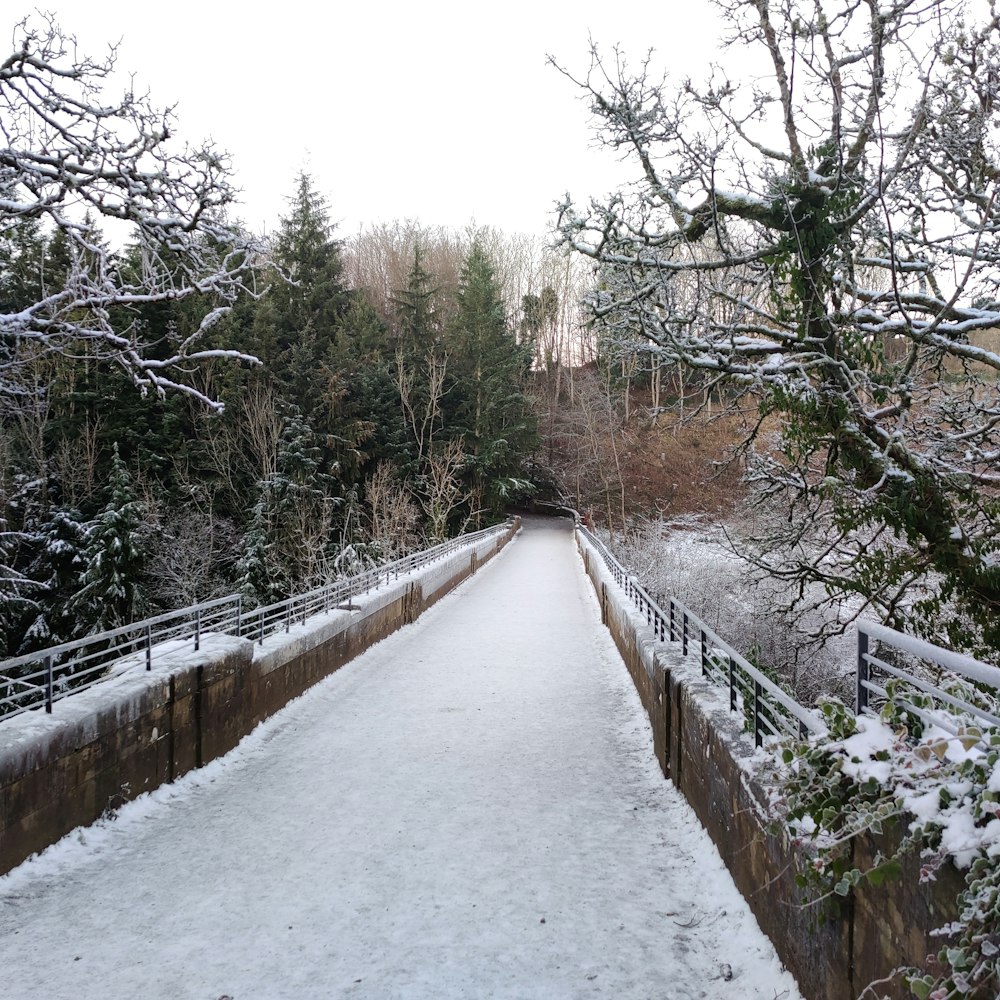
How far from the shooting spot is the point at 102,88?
4.55m

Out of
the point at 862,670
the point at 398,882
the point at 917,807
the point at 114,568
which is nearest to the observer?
the point at 917,807

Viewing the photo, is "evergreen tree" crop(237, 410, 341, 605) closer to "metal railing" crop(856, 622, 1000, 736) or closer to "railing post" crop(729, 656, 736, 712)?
"railing post" crop(729, 656, 736, 712)

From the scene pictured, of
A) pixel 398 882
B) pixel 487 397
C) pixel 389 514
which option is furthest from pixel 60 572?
pixel 398 882

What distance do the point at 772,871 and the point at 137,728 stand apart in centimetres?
475

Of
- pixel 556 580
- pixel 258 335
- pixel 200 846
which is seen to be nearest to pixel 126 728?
pixel 200 846

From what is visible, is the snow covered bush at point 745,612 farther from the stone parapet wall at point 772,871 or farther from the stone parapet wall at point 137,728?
the stone parapet wall at point 137,728

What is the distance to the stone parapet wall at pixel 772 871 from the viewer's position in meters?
2.45

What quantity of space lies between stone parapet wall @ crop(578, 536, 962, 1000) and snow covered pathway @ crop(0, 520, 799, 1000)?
0.21 m

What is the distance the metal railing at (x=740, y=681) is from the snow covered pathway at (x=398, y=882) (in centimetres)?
99

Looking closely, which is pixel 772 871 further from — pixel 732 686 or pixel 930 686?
pixel 930 686

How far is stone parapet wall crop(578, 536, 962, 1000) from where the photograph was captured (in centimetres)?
245

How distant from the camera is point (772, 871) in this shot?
3871 mm

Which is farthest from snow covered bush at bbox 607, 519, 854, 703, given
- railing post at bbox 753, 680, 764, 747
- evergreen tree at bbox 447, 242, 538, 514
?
evergreen tree at bbox 447, 242, 538, 514

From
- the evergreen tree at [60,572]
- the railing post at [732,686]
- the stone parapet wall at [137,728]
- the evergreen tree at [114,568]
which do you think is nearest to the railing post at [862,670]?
the railing post at [732,686]
